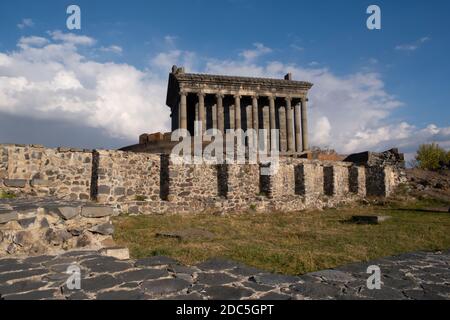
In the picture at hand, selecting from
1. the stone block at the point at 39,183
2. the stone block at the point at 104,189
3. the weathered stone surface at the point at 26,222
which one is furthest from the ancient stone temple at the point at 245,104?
the weathered stone surface at the point at 26,222

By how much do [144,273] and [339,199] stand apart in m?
14.8

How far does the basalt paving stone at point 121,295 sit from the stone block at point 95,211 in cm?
232

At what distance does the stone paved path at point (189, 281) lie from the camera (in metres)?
2.97

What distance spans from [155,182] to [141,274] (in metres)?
8.90

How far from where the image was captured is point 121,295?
113 inches

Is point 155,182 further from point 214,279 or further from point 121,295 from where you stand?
point 121,295

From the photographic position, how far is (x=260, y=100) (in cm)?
3189

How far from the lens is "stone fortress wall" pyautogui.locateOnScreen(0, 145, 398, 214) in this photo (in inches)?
381

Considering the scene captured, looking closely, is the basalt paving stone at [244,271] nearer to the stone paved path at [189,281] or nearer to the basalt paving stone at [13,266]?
the stone paved path at [189,281]

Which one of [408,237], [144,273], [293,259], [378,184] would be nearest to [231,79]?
[378,184]

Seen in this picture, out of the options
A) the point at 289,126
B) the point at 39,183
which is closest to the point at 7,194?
the point at 39,183

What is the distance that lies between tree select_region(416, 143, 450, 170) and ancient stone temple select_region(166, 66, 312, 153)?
11555 millimetres

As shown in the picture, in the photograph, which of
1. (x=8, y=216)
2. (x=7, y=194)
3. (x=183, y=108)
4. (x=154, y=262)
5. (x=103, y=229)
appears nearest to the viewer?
(x=154, y=262)
